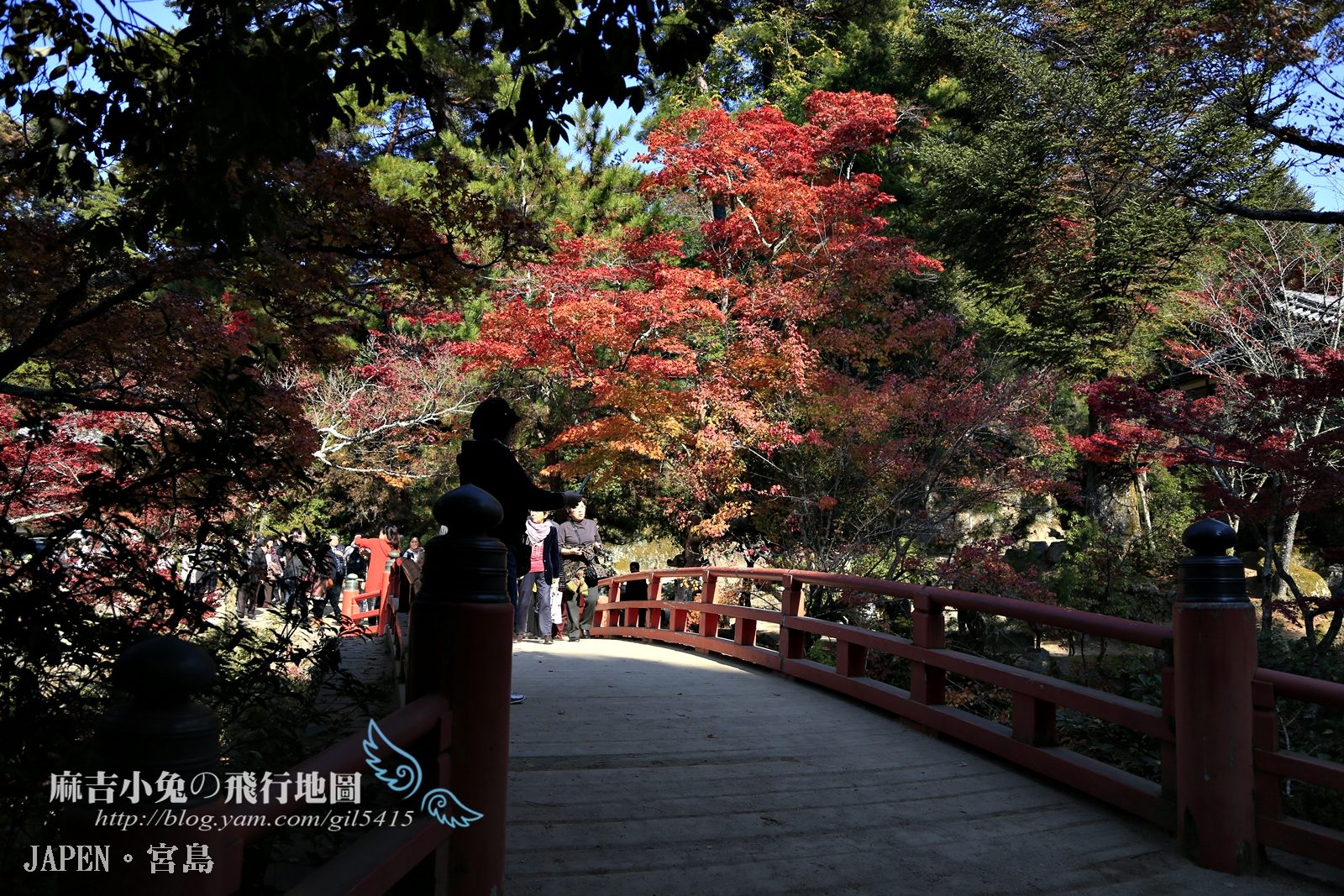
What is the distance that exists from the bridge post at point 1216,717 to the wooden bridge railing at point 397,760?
8.41 ft

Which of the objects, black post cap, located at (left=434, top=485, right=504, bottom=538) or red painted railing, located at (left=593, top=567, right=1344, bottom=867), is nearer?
black post cap, located at (left=434, top=485, right=504, bottom=538)

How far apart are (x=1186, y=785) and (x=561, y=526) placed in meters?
8.41

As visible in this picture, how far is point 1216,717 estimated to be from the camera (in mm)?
3426

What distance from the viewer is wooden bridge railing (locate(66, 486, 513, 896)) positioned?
1288 millimetres

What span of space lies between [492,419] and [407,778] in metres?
3.14

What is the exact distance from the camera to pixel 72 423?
9039 mm

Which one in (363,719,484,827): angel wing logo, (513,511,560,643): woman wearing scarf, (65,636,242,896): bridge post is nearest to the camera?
(65,636,242,896): bridge post

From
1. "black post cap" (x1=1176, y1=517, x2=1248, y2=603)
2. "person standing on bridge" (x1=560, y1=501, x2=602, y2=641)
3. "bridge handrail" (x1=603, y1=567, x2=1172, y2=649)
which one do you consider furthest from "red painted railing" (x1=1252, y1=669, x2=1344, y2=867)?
"person standing on bridge" (x1=560, y1=501, x2=602, y2=641)

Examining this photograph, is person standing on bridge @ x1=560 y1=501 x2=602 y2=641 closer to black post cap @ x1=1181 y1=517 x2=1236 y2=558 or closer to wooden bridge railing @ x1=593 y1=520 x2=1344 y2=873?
wooden bridge railing @ x1=593 y1=520 x2=1344 y2=873

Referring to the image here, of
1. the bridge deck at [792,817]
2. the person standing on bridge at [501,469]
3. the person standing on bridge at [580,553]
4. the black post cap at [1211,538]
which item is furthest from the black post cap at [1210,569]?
the person standing on bridge at [580,553]

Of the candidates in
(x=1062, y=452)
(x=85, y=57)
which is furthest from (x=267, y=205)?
(x=1062, y=452)

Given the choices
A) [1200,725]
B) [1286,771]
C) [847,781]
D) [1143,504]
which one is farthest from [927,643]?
[1143,504]

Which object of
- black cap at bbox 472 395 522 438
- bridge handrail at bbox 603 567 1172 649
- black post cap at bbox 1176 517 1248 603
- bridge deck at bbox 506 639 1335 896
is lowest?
bridge deck at bbox 506 639 1335 896

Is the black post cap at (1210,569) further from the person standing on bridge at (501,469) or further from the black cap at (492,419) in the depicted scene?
the black cap at (492,419)
